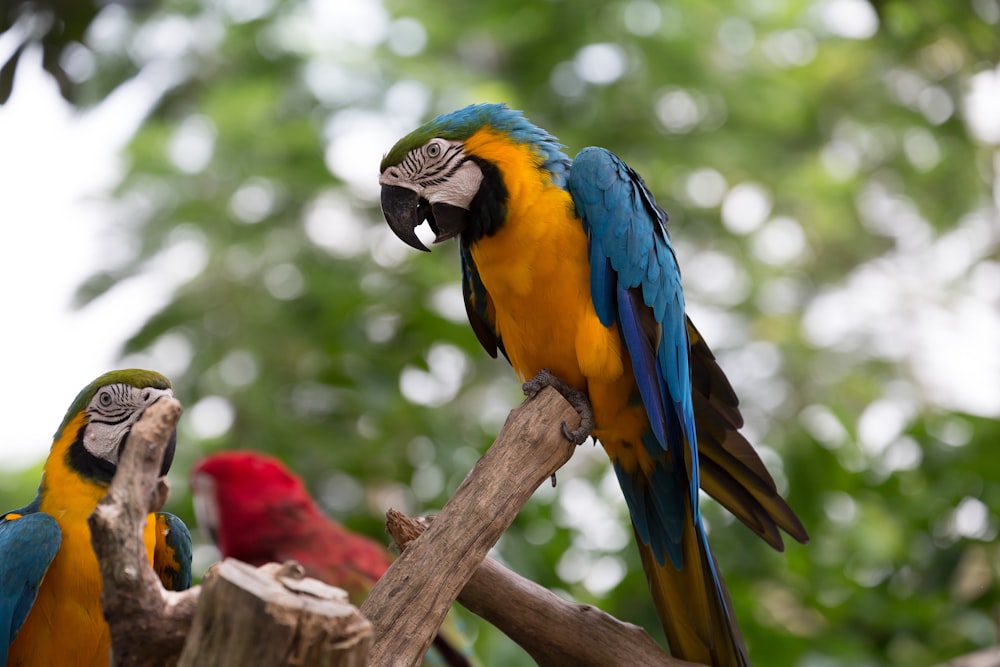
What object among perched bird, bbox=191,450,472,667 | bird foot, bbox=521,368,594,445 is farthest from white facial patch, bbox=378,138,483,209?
perched bird, bbox=191,450,472,667

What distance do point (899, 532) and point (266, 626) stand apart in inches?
127

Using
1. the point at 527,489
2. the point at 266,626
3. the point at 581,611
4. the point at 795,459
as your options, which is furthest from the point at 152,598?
the point at 795,459

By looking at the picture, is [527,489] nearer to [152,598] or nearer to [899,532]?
[152,598]

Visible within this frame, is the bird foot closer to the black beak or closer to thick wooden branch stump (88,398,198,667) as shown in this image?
the black beak

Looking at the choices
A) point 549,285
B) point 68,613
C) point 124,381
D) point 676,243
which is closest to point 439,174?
point 549,285

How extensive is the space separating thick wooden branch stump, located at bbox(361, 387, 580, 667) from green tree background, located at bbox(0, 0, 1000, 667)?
1219 millimetres

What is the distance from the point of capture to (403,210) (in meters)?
1.94

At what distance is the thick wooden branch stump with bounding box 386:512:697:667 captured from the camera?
1812 millimetres

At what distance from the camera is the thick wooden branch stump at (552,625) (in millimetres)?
1812

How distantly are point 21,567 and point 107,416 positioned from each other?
280 mm

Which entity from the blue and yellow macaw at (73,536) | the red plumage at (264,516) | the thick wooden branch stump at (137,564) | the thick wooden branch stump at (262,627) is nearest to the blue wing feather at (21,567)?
the blue and yellow macaw at (73,536)

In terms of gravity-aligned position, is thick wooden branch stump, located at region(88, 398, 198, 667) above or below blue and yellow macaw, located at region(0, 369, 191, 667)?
above

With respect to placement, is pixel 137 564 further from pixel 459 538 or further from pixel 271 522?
pixel 271 522

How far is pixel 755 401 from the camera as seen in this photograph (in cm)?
A: 466
